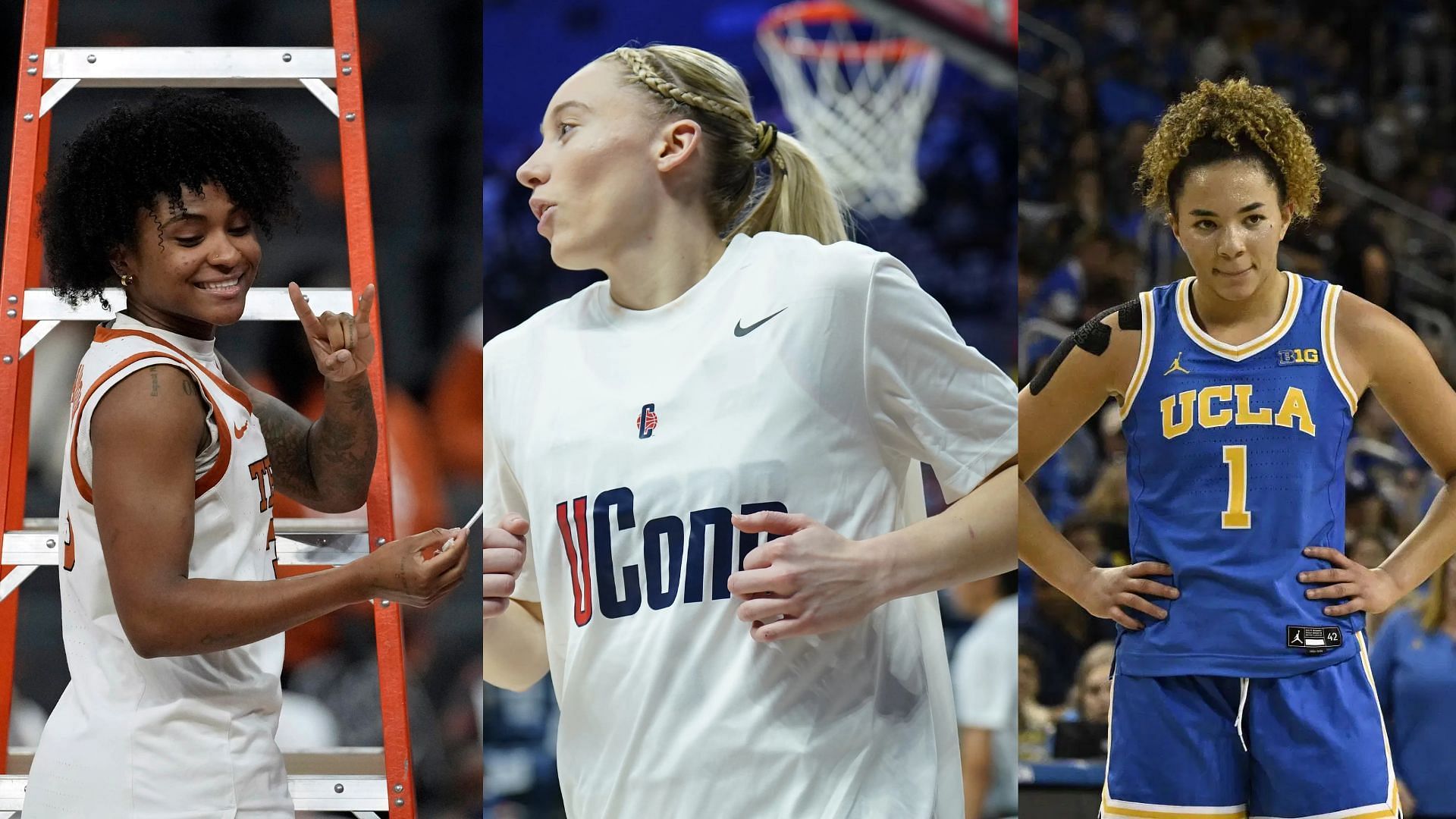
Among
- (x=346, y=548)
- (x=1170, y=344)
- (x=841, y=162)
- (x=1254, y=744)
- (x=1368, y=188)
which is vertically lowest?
(x=1254, y=744)

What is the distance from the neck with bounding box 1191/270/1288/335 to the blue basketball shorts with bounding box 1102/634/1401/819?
632 mm

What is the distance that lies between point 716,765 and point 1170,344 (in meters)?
1.33

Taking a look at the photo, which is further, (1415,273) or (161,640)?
(1415,273)

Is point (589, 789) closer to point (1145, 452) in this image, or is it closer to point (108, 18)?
point (1145, 452)

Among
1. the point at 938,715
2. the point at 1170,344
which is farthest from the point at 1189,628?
the point at 938,715

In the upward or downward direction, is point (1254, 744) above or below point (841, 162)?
below

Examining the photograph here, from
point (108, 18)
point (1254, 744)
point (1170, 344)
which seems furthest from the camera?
point (108, 18)

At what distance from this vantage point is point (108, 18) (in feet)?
12.0

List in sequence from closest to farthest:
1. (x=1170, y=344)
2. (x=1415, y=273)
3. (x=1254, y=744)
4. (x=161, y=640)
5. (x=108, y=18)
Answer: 1. (x=161, y=640)
2. (x=1254, y=744)
3. (x=1170, y=344)
4. (x=108, y=18)
5. (x=1415, y=273)

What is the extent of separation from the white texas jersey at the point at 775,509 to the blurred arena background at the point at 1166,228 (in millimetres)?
3135

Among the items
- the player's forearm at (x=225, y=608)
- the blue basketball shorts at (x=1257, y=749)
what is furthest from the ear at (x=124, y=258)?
the blue basketball shorts at (x=1257, y=749)

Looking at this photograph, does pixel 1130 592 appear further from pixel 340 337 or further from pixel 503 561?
pixel 340 337

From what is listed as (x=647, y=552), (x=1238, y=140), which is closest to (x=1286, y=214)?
(x=1238, y=140)

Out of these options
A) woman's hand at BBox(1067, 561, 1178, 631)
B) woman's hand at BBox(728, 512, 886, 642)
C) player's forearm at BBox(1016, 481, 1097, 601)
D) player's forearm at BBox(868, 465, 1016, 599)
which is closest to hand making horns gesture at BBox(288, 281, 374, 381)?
woman's hand at BBox(728, 512, 886, 642)
